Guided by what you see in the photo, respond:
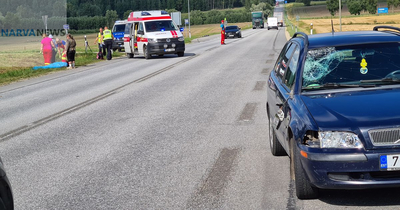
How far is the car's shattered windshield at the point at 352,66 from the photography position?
600 cm

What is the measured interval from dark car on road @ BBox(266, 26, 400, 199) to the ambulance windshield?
79.6ft

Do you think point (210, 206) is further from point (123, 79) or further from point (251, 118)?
point (123, 79)

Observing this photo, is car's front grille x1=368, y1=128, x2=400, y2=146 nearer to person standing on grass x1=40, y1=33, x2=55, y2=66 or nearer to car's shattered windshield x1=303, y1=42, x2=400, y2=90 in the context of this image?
car's shattered windshield x1=303, y1=42, x2=400, y2=90

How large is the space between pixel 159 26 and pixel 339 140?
26777 mm

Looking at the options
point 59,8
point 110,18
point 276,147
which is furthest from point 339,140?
point 110,18

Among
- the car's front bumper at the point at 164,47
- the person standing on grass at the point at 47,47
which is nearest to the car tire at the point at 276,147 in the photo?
the person standing on grass at the point at 47,47

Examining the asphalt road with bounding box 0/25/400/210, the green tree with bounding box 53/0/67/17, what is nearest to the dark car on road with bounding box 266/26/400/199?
the asphalt road with bounding box 0/25/400/210

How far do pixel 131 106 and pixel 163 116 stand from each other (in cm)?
185

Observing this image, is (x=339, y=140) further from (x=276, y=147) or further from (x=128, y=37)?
(x=128, y=37)

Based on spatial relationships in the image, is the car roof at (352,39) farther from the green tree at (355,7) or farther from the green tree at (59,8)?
the green tree at (355,7)

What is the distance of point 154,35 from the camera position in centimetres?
3041

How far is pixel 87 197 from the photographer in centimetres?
586

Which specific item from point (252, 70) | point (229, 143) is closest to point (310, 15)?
point (252, 70)

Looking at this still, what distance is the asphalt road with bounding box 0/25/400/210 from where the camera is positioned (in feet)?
18.5
